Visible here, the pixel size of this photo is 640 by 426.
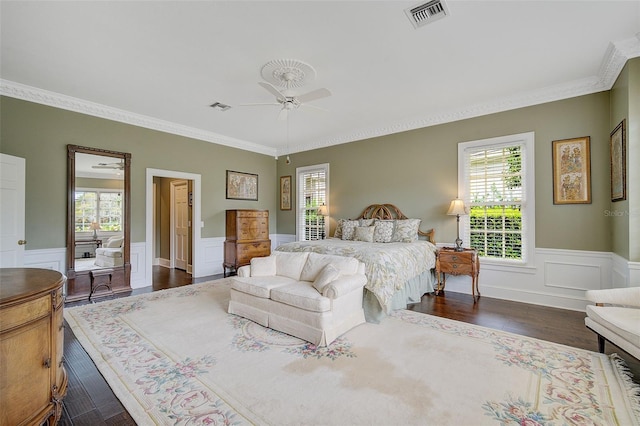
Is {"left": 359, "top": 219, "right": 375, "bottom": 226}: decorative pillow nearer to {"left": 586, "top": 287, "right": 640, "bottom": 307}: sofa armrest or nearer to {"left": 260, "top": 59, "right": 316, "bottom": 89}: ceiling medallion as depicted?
{"left": 260, "top": 59, "right": 316, "bottom": 89}: ceiling medallion

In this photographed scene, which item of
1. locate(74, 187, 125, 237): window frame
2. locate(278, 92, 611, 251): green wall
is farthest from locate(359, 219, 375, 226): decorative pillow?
locate(74, 187, 125, 237): window frame

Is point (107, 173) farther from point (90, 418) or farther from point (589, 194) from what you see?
point (589, 194)

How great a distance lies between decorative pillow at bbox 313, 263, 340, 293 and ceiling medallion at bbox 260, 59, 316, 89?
2417 mm

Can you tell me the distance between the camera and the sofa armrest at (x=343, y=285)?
294cm

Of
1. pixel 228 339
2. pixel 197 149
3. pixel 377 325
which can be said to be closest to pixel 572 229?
pixel 377 325

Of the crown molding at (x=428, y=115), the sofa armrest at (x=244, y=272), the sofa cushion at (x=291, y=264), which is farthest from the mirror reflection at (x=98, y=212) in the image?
the sofa cushion at (x=291, y=264)

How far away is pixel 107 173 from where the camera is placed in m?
4.92

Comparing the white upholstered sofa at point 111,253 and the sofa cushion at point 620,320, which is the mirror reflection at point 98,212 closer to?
the white upholstered sofa at point 111,253

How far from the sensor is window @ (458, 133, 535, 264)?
4.38m

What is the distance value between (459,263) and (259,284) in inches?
125

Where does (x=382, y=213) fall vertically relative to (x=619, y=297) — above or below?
above

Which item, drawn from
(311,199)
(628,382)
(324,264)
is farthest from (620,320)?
(311,199)

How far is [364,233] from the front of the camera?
5.39 m

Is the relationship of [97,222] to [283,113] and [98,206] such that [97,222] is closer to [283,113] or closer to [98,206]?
[98,206]
